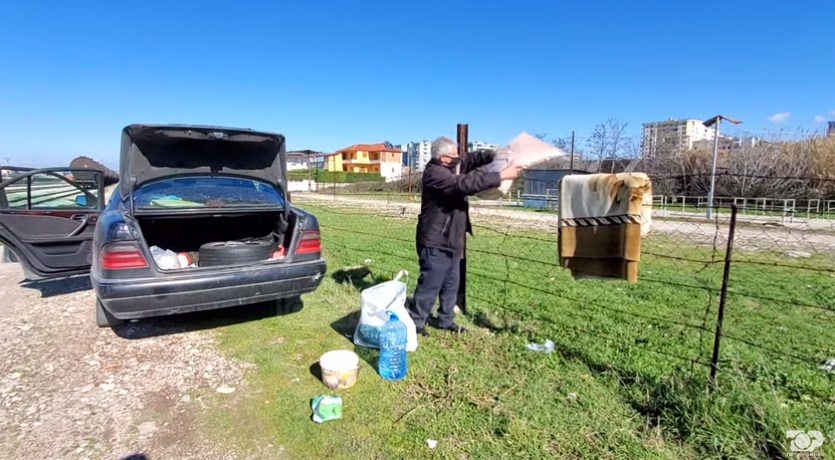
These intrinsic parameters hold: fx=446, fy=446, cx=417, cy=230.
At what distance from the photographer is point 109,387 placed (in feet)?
9.91

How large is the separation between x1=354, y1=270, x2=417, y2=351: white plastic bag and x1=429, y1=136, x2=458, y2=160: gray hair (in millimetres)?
1083

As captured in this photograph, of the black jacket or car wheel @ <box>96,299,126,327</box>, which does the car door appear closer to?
car wheel @ <box>96,299,126,327</box>

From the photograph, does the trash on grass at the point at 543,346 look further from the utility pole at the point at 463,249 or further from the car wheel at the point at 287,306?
the car wheel at the point at 287,306

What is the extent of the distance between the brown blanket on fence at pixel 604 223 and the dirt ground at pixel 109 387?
6.99ft

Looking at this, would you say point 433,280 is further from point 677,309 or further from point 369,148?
point 369,148

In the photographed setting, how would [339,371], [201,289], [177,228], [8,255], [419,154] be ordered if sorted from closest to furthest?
[339,371] < [201,289] < [177,228] < [8,255] < [419,154]

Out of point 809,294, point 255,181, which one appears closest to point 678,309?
point 809,294

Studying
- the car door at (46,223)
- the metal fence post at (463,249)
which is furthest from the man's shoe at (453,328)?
the car door at (46,223)

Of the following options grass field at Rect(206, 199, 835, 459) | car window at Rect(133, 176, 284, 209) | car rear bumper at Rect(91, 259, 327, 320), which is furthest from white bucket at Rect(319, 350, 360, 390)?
car window at Rect(133, 176, 284, 209)

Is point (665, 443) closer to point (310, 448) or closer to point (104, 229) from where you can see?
point (310, 448)

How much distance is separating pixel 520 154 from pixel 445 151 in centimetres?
A: 61

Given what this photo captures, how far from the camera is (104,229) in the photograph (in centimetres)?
335

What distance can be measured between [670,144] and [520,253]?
21.1m

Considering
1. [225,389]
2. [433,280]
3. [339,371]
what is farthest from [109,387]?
[433,280]
